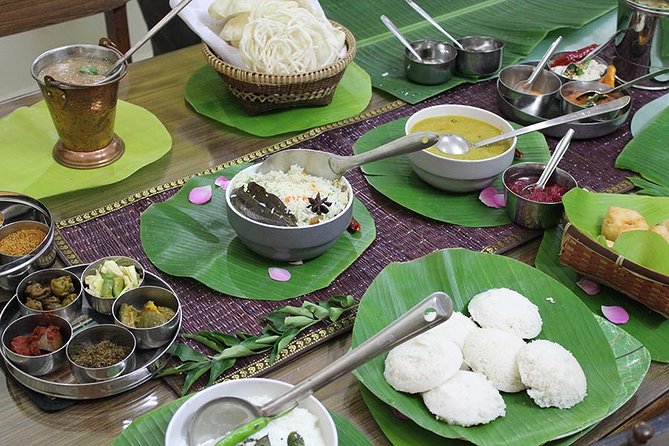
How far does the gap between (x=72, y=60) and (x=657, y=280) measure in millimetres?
1470

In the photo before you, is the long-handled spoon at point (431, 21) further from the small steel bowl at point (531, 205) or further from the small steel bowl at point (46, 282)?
the small steel bowl at point (46, 282)

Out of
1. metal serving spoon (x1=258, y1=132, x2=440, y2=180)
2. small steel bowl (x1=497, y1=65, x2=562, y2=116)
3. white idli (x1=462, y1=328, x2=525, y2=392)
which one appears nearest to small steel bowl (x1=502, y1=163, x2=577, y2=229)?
metal serving spoon (x1=258, y1=132, x2=440, y2=180)

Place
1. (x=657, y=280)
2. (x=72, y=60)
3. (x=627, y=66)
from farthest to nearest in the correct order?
1. (x=627, y=66)
2. (x=72, y=60)
3. (x=657, y=280)

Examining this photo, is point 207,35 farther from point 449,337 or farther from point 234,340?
point 449,337

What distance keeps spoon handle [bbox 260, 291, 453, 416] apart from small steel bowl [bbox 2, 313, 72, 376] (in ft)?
1.29

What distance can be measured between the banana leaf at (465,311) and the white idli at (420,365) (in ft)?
0.08

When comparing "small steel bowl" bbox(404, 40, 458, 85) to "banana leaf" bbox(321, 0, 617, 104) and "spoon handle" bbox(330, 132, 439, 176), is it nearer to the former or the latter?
"banana leaf" bbox(321, 0, 617, 104)

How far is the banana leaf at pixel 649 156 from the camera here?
2016 mm

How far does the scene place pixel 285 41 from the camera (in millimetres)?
2041

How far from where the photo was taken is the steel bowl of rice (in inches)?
61.8

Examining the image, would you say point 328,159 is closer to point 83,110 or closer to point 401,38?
point 83,110

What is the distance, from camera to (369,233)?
175 cm

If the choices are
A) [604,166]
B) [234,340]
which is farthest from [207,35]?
[604,166]

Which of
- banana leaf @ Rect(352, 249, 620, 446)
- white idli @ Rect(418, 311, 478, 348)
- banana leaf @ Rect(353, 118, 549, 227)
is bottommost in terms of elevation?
banana leaf @ Rect(353, 118, 549, 227)
